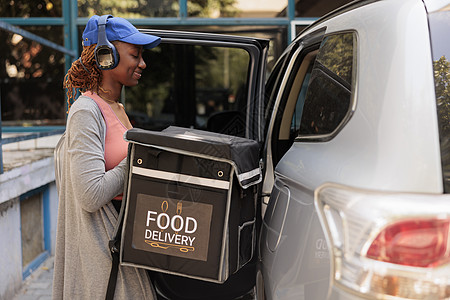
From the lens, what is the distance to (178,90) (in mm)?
6605

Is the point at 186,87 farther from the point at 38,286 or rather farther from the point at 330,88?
the point at 330,88

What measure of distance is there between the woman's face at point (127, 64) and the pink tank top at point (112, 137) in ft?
0.47

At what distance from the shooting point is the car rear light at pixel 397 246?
3.91ft

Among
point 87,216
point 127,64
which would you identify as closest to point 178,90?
point 127,64

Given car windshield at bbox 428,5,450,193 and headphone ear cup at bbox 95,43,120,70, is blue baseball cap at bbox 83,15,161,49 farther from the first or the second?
car windshield at bbox 428,5,450,193

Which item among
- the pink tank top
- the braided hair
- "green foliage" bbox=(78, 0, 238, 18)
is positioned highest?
"green foliage" bbox=(78, 0, 238, 18)

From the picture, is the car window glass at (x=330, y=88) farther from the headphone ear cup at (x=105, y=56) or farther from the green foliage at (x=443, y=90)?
the headphone ear cup at (x=105, y=56)

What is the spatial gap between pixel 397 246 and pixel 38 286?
3649 millimetres

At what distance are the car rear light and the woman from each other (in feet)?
3.66

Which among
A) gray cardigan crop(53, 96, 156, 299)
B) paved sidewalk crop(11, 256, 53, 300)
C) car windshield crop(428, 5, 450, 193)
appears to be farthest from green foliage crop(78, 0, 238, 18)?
car windshield crop(428, 5, 450, 193)

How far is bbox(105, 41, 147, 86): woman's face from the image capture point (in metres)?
2.18

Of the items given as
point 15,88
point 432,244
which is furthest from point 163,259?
point 15,88

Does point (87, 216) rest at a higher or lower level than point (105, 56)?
lower

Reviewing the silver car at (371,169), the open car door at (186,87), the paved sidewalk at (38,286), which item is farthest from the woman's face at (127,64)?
the open car door at (186,87)
